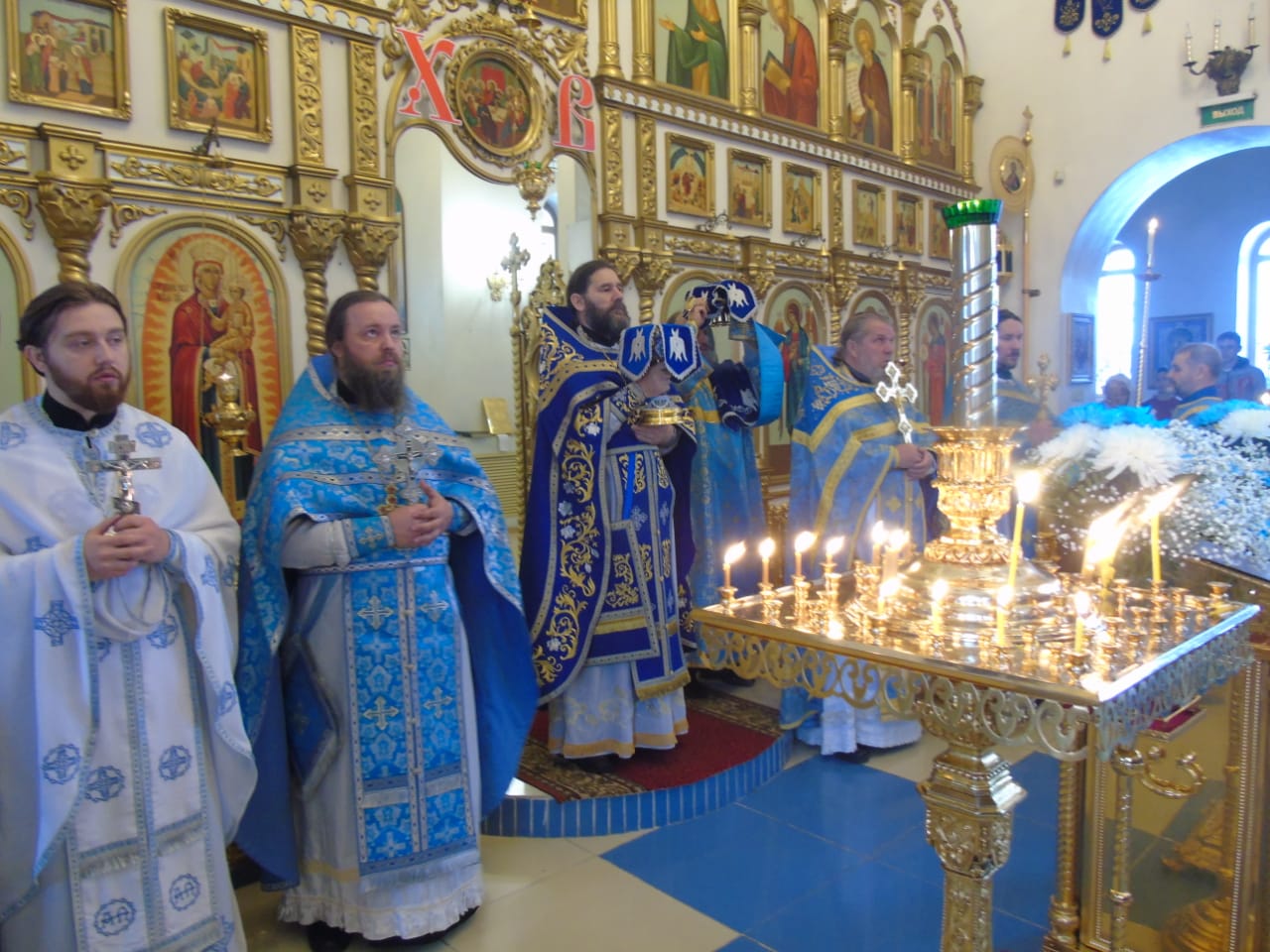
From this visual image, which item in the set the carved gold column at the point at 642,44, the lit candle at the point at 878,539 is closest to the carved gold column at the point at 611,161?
the carved gold column at the point at 642,44

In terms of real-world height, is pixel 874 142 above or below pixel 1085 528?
above

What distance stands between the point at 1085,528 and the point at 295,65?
3824 millimetres

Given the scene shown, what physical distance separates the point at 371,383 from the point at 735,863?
2.11 metres

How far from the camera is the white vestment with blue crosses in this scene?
2.25 meters

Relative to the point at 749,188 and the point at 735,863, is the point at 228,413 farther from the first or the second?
the point at 749,188

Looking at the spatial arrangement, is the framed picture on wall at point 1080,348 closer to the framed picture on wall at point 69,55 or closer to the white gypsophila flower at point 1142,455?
the white gypsophila flower at point 1142,455

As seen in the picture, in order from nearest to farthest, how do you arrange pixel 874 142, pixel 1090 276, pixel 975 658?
pixel 975 658 < pixel 874 142 < pixel 1090 276

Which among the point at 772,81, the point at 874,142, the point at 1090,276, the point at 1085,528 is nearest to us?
the point at 1085,528

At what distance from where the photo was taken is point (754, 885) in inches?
129

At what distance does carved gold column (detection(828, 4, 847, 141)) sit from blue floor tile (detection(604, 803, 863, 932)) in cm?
512

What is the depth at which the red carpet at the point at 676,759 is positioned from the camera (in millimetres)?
3785

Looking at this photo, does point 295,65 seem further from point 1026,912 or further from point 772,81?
point 1026,912

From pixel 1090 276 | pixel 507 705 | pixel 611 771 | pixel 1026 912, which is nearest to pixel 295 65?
pixel 507 705

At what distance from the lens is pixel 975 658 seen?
4.81ft
